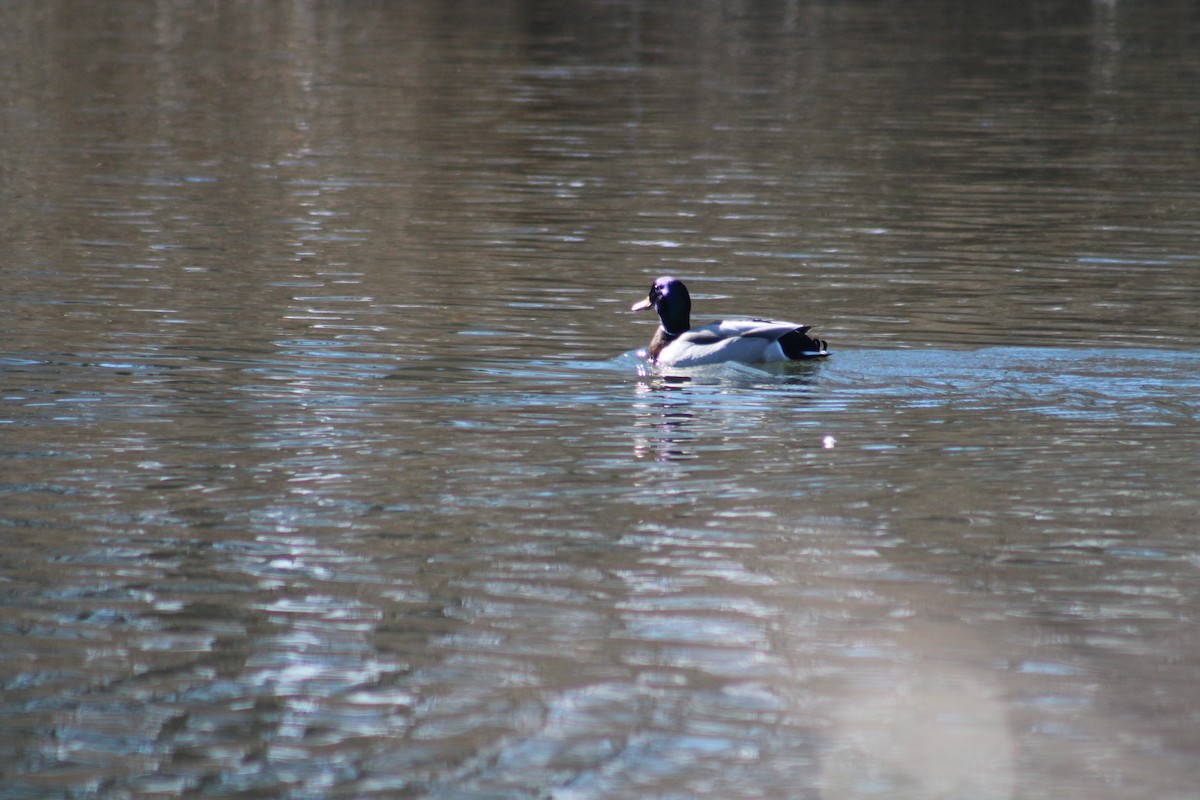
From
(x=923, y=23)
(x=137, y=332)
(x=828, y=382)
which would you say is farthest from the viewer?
(x=923, y=23)

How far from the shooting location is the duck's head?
15.3 meters

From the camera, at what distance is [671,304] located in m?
15.4

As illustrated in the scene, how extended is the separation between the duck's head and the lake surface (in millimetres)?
545

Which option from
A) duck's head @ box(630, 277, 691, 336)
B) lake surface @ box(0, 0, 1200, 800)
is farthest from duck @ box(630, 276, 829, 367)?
lake surface @ box(0, 0, 1200, 800)

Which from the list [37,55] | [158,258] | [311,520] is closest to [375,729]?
[311,520]

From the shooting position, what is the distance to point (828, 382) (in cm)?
1370

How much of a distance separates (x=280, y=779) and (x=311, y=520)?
3194mm

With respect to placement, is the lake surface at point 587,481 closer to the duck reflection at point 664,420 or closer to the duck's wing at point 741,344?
the duck reflection at point 664,420

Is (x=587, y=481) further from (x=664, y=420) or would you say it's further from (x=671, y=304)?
(x=671, y=304)

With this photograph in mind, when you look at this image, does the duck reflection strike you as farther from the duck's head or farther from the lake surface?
the duck's head

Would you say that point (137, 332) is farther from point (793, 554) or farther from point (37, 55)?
point (37, 55)

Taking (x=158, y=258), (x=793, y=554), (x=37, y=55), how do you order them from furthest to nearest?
1. (x=37, y=55)
2. (x=158, y=258)
3. (x=793, y=554)

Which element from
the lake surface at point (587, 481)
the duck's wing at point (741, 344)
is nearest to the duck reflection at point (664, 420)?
the lake surface at point (587, 481)

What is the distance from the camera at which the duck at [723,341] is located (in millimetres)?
14008
